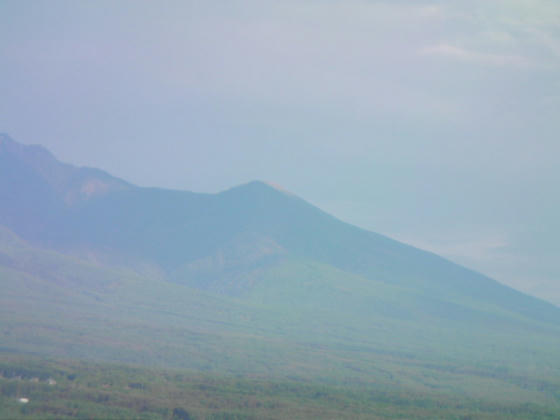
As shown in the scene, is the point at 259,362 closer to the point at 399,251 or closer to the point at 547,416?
the point at 547,416

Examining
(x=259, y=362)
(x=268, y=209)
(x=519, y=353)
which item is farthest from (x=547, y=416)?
(x=268, y=209)

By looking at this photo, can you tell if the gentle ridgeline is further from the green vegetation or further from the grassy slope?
the green vegetation

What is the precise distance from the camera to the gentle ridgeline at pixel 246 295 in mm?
64688

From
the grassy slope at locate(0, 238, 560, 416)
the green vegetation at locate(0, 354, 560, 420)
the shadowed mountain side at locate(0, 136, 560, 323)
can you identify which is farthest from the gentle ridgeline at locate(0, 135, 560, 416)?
the green vegetation at locate(0, 354, 560, 420)

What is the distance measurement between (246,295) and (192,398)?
7997 centimetres

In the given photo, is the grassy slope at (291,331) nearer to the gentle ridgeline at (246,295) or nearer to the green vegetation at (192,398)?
the gentle ridgeline at (246,295)

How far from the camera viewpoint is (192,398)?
3994cm

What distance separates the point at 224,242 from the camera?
146875mm

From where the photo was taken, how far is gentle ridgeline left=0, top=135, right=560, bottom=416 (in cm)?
6469

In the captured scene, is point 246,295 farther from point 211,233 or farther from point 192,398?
point 192,398

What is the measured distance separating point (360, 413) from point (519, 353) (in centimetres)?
5165

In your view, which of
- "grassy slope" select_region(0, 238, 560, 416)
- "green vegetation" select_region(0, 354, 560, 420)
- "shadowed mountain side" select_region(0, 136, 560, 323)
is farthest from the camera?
"shadowed mountain side" select_region(0, 136, 560, 323)

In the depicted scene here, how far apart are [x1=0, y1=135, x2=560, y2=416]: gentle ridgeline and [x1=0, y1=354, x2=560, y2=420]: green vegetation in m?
6.50

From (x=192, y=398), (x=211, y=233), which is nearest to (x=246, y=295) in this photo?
(x=211, y=233)
